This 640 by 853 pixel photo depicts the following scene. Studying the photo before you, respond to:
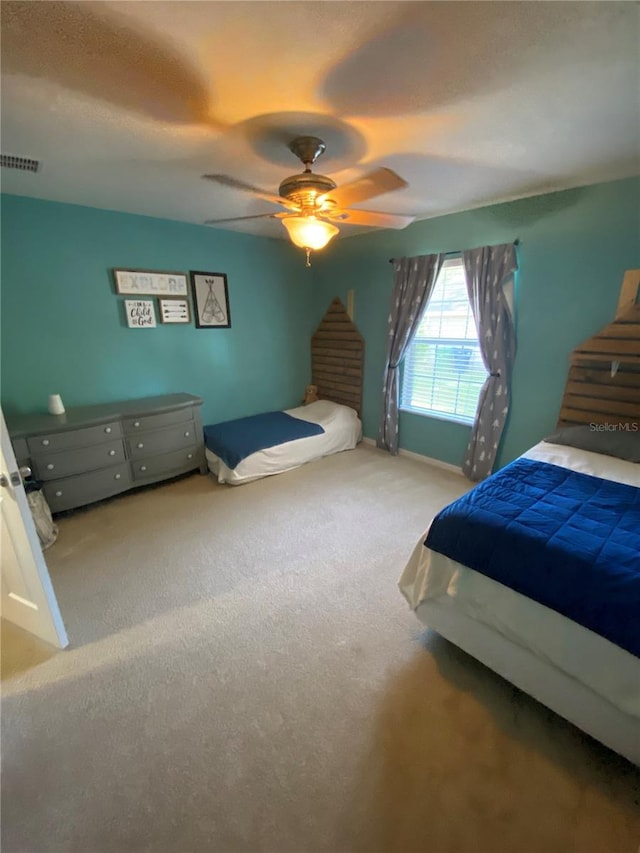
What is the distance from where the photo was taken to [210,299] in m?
3.61

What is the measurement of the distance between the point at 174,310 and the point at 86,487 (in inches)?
69.6

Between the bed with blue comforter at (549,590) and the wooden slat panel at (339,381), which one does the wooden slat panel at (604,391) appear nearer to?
the bed with blue comforter at (549,590)

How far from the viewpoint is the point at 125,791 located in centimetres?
119

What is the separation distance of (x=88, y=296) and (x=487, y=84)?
9.90ft

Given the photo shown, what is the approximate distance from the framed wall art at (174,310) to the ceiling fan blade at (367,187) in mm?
2122

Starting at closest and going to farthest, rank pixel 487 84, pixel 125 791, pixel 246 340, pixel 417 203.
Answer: pixel 125 791 < pixel 487 84 < pixel 417 203 < pixel 246 340

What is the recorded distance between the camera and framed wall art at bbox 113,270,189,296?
10.0 ft

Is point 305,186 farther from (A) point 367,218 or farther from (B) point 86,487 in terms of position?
(B) point 86,487

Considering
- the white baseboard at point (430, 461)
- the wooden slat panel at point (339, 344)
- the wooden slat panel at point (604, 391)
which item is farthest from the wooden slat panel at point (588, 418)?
the wooden slat panel at point (339, 344)

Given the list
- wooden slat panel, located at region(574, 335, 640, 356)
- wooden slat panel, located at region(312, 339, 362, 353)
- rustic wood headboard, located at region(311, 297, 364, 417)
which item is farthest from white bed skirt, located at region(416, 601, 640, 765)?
wooden slat panel, located at region(312, 339, 362, 353)

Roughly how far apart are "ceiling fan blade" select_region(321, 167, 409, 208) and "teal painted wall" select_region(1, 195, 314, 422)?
215 cm

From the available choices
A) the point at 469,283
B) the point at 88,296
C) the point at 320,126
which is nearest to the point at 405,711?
the point at 320,126

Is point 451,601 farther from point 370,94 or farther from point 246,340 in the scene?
point 246,340

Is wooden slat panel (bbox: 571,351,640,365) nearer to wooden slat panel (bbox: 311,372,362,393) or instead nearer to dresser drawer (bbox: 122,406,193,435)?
wooden slat panel (bbox: 311,372,362,393)
